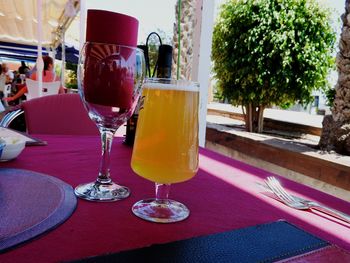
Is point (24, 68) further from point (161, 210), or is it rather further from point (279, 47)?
point (161, 210)

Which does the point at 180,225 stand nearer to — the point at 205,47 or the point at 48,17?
the point at 205,47

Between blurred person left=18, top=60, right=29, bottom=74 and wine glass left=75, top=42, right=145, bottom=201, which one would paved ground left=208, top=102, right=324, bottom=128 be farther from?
wine glass left=75, top=42, right=145, bottom=201

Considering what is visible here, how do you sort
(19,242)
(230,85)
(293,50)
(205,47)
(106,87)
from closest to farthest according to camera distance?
(19,242), (106,87), (205,47), (293,50), (230,85)

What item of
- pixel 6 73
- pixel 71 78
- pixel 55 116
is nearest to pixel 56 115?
pixel 55 116

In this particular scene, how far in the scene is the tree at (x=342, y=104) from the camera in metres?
3.87

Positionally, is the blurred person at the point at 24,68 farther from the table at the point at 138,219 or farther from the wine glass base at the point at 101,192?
the wine glass base at the point at 101,192

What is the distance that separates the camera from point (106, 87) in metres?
0.64

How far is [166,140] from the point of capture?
579 millimetres

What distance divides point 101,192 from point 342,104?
158 inches

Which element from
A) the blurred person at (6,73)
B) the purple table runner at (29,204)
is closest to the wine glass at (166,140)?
the purple table runner at (29,204)

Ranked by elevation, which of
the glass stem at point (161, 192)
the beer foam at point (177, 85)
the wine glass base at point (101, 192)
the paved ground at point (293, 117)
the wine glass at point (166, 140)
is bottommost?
the paved ground at point (293, 117)

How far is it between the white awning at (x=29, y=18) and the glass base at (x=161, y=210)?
18.2 ft

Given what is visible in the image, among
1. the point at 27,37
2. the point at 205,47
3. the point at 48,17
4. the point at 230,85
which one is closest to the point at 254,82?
the point at 230,85

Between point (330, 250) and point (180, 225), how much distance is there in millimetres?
221
